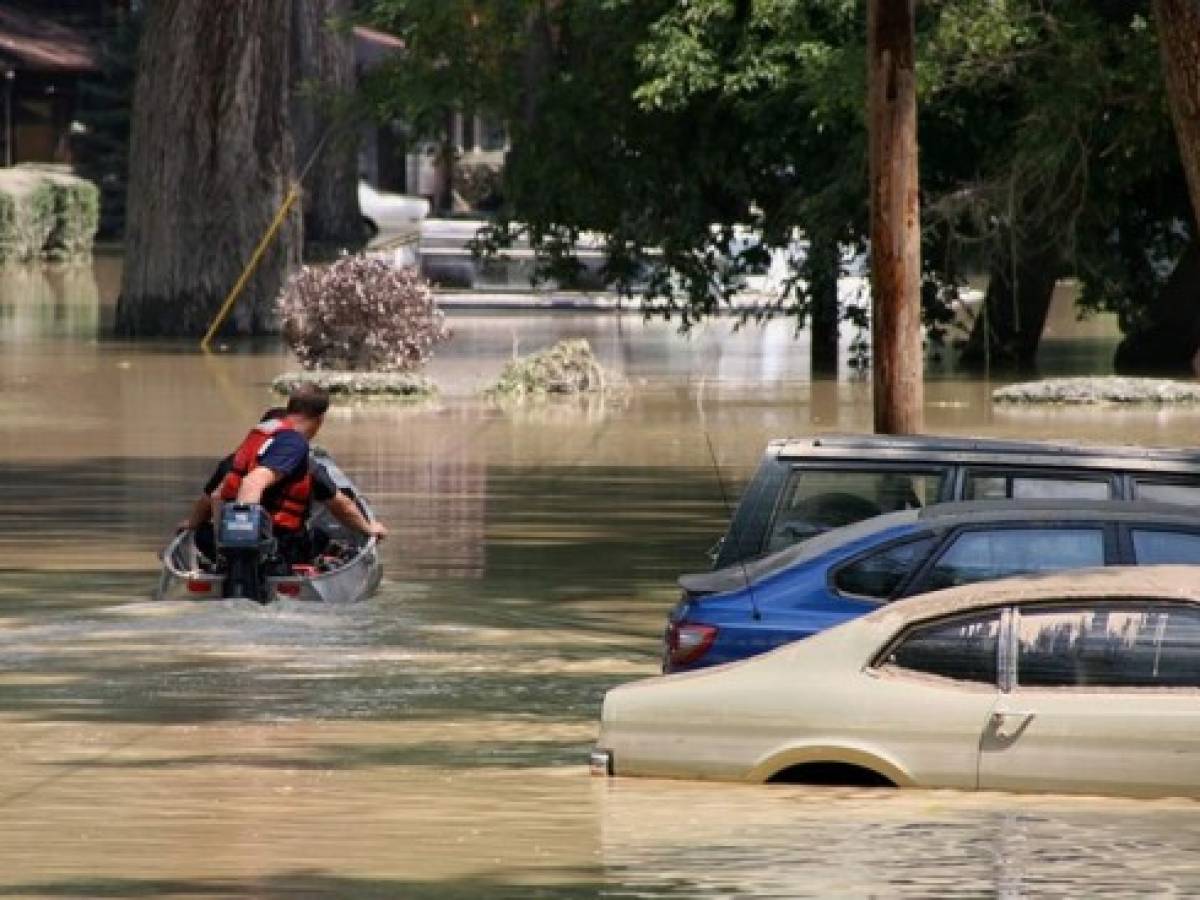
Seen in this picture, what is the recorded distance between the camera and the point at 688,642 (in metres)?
13.4

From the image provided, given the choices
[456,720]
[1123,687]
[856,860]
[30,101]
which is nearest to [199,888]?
[856,860]

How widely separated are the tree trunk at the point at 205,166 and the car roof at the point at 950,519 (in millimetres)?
34656

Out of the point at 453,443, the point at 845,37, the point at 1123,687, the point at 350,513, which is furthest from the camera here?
the point at 845,37

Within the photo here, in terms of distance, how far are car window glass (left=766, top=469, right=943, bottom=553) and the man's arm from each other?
14.9 feet

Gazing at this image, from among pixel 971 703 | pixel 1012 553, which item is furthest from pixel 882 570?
pixel 971 703

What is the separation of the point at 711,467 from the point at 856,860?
1807 cm

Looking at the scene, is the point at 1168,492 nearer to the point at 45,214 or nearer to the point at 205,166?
the point at 205,166

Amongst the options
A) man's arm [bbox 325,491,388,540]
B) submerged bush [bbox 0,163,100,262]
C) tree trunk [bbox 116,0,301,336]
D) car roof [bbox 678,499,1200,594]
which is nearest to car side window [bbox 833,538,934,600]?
A: car roof [bbox 678,499,1200,594]

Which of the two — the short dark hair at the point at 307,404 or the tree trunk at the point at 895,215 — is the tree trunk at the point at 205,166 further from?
the short dark hair at the point at 307,404

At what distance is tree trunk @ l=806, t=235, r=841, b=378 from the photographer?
38594mm

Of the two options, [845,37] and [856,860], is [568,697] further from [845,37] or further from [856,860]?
[845,37]

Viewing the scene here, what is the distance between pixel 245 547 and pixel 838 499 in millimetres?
4678

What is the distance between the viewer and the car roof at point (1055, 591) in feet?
40.3

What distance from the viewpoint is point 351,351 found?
38.4 m
